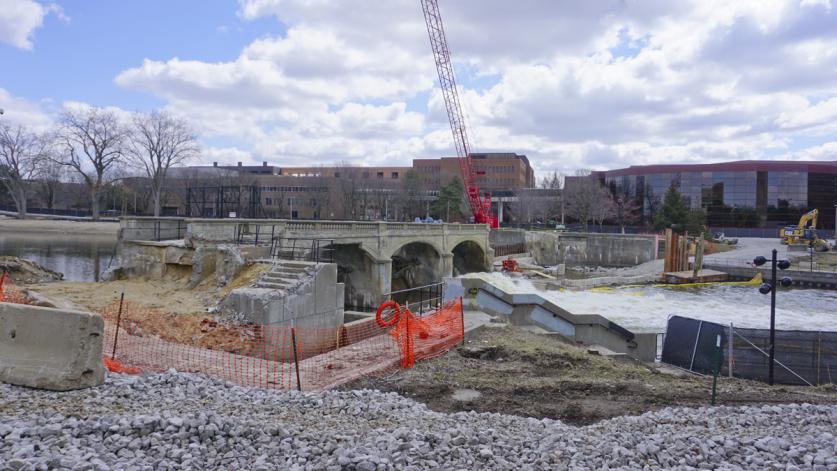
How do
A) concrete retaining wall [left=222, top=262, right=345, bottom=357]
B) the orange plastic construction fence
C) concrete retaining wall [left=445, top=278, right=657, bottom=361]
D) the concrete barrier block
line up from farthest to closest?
concrete retaining wall [left=445, top=278, right=657, bottom=361], concrete retaining wall [left=222, top=262, right=345, bottom=357], the orange plastic construction fence, the concrete barrier block

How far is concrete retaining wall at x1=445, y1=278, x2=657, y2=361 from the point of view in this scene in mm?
16625

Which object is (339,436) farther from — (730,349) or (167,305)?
(730,349)

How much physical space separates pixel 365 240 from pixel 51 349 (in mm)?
23212

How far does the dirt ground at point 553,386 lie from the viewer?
7.97 m

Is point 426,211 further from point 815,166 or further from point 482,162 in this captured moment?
point 815,166

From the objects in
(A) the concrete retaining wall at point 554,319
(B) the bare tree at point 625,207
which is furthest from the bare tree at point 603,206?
(A) the concrete retaining wall at point 554,319

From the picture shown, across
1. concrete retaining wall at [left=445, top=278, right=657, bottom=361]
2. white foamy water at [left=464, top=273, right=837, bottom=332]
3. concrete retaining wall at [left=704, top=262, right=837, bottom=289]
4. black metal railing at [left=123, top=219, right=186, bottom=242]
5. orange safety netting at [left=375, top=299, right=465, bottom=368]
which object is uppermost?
black metal railing at [left=123, top=219, right=186, bottom=242]

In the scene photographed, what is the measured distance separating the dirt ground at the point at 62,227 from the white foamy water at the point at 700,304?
161ft

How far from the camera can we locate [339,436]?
570 cm

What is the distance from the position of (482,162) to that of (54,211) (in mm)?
78946

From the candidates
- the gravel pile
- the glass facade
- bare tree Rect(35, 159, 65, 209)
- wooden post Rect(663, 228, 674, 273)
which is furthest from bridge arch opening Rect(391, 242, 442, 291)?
bare tree Rect(35, 159, 65, 209)

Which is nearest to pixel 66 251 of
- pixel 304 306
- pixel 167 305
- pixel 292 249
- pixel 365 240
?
pixel 365 240

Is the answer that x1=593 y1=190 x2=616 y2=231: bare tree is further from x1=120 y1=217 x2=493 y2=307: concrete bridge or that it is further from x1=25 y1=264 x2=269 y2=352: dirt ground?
x1=25 y1=264 x2=269 y2=352: dirt ground

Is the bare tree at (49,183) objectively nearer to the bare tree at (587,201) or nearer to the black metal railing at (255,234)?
the black metal railing at (255,234)
